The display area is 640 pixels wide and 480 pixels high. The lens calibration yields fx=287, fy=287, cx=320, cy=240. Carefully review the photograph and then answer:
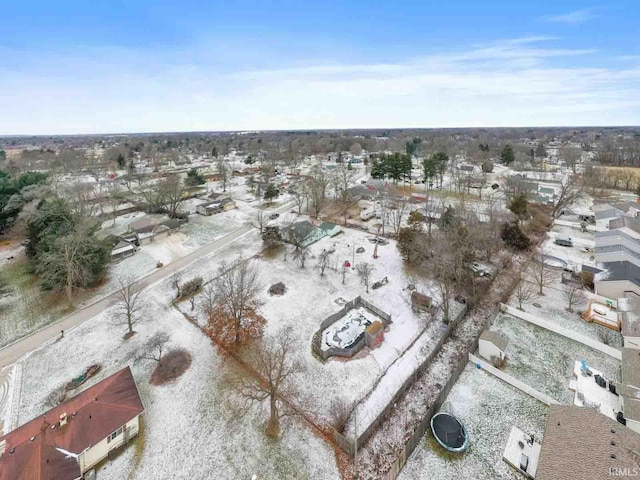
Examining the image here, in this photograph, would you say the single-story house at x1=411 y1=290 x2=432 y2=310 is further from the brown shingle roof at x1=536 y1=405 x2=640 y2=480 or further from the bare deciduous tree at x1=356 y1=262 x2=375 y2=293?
the brown shingle roof at x1=536 y1=405 x2=640 y2=480

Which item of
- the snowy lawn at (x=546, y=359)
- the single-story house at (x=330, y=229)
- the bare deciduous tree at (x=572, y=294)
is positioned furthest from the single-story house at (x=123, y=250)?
the bare deciduous tree at (x=572, y=294)

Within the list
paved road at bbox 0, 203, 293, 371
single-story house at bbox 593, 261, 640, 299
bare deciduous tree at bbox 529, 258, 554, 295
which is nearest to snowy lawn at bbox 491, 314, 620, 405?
bare deciduous tree at bbox 529, 258, 554, 295

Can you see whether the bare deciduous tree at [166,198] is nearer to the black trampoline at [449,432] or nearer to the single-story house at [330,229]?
the single-story house at [330,229]

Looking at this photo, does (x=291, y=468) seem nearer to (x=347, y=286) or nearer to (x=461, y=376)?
(x=461, y=376)

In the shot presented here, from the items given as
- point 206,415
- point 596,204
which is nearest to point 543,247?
point 596,204

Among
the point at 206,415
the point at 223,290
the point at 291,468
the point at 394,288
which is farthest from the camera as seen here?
the point at 394,288

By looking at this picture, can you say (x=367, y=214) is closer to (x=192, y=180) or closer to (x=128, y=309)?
(x=128, y=309)
